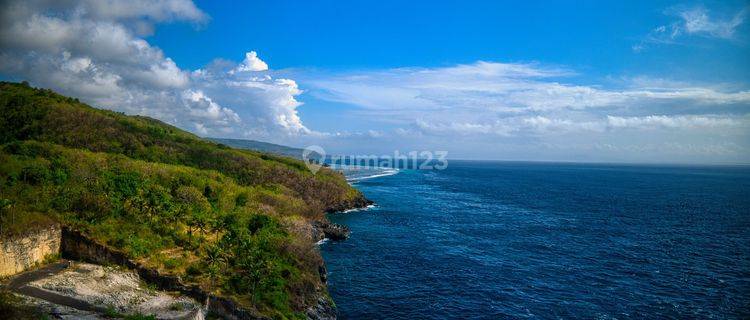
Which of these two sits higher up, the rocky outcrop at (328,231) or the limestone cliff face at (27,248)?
the limestone cliff face at (27,248)

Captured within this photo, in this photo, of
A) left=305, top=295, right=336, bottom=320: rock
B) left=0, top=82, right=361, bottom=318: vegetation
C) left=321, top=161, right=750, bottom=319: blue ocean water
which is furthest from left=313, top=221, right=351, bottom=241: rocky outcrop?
left=305, top=295, right=336, bottom=320: rock

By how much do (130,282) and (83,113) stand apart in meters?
83.9

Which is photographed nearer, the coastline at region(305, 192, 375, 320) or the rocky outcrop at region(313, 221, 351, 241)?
the coastline at region(305, 192, 375, 320)

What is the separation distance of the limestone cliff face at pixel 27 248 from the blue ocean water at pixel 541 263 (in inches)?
1254

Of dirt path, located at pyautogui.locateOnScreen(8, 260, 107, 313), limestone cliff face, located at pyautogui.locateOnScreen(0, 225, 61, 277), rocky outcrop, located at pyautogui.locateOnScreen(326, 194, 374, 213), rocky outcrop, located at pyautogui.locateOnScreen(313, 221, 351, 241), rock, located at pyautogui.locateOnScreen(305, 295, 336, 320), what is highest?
limestone cliff face, located at pyautogui.locateOnScreen(0, 225, 61, 277)

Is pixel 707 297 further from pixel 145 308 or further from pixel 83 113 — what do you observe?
pixel 83 113

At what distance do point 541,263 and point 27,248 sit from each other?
6741cm

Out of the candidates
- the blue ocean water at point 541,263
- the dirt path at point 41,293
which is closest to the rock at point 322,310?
the blue ocean water at point 541,263

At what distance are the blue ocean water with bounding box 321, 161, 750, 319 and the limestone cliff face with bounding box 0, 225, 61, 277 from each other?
104 ft

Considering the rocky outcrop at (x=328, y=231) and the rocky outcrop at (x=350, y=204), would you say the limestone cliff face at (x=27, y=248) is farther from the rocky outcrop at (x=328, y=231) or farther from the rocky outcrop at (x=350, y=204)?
the rocky outcrop at (x=350, y=204)

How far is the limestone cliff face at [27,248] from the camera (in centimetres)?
3644

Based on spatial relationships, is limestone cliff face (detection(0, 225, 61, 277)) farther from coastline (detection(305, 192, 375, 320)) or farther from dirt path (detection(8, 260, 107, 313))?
coastline (detection(305, 192, 375, 320))

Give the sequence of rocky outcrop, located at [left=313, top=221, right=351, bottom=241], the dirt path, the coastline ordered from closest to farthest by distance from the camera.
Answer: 1. the dirt path
2. the coastline
3. rocky outcrop, located at [left=313, top=221, right=351, bottom=241]

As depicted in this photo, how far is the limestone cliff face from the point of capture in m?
36.4
